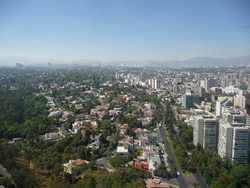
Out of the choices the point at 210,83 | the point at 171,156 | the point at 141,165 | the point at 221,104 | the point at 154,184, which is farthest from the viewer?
the point at 210,83

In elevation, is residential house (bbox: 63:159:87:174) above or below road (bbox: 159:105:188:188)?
above

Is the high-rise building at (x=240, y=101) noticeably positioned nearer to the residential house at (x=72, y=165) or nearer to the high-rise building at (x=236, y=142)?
the high-rise building at (x=236, y=142)

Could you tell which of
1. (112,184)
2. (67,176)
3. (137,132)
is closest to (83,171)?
(67,176)

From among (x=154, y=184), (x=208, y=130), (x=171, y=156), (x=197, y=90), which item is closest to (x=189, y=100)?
(x=197, y=90)

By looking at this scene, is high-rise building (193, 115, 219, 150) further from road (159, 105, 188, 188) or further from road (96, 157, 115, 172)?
road (96, 157, 115, 172)

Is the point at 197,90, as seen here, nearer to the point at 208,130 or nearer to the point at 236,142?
the point at 208,130

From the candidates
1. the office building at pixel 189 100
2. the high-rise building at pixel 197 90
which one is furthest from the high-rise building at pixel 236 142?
the high-rise building at pixel 197 90

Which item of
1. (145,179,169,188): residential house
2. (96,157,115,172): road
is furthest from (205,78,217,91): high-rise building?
(145,179,169,188): residential house

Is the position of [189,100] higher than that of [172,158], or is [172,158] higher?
[189,100]

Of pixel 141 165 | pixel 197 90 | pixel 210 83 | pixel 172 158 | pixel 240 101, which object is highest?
pixel 210 83
